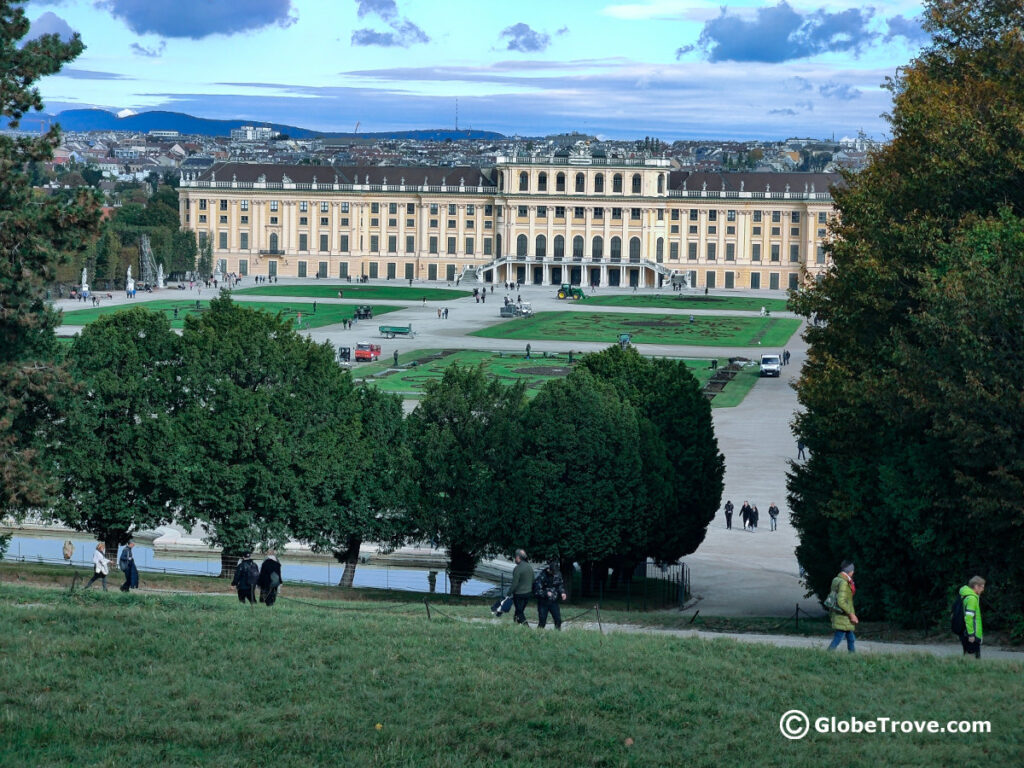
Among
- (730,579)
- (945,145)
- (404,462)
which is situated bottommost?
(730,579)

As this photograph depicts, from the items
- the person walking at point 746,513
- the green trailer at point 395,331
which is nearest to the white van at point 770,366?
the green trailer at point 395,331

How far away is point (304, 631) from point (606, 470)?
48.7ft

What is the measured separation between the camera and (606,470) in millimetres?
29984

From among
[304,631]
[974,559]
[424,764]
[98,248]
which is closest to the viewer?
[424,764]

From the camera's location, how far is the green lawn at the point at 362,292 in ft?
370

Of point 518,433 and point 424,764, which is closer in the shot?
point 424,764

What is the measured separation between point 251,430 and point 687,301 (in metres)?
86.0

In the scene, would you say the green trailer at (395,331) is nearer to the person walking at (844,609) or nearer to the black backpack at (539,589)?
the black backpack at (539,589)

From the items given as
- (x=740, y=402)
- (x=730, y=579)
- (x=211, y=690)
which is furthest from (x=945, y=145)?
(x=740, y=402)

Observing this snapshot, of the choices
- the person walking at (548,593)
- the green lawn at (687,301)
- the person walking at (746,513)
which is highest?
the person walking at (548,593)

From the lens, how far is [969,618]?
15750mm

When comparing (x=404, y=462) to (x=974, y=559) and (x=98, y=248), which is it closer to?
(x=974, y=559)

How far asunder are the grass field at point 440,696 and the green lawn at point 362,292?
9682 cm

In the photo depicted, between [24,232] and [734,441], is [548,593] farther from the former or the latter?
[734,441]
